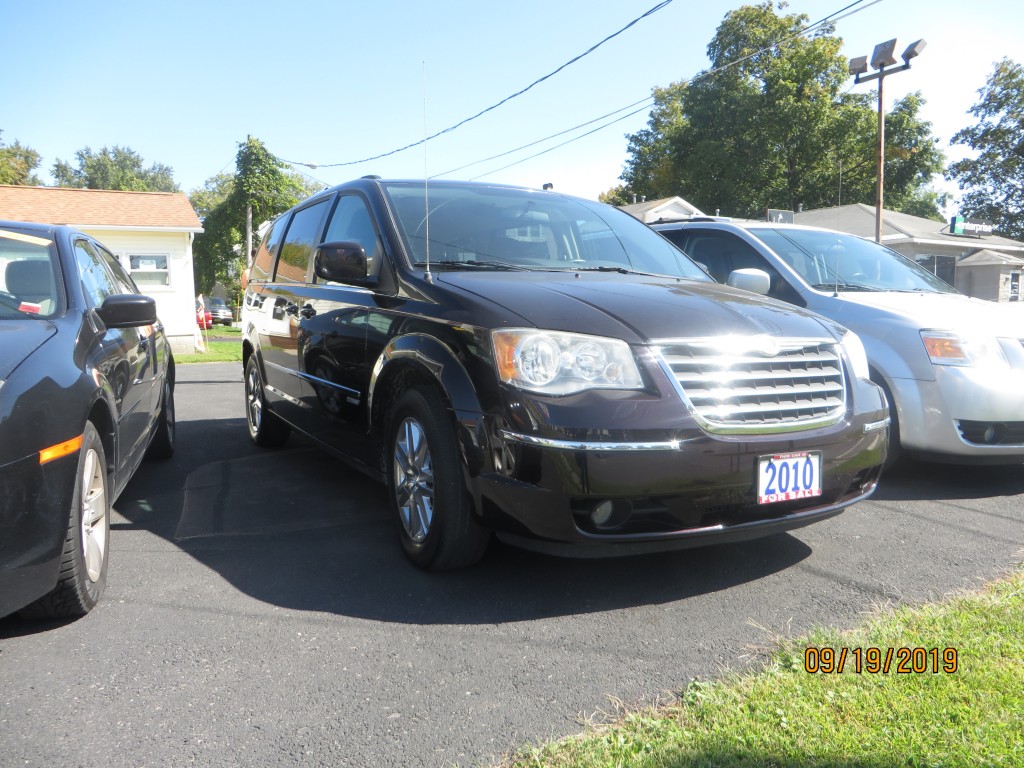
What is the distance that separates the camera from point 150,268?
74.4 ft

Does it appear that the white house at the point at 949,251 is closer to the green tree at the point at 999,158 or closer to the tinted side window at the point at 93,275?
the green tree at the point at 999,158

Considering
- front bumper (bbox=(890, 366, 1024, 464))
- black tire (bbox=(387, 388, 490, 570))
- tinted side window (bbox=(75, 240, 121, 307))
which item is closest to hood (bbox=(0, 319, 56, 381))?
tinted side window (bbox=(75, 240, 121, 307))

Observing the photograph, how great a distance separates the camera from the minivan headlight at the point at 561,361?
9.43 feet

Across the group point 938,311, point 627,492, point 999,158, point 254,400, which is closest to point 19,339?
point 627,492

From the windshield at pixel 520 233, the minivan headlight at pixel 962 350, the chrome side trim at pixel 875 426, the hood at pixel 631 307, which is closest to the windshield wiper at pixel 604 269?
the windshield at pixel 520 233

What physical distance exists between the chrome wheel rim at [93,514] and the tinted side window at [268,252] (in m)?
2.86

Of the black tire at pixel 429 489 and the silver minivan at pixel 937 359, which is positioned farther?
the silver minivan at pixel 937 359

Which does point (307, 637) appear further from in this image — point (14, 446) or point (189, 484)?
point (189, 484)

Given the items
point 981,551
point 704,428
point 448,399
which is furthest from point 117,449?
point 981,551

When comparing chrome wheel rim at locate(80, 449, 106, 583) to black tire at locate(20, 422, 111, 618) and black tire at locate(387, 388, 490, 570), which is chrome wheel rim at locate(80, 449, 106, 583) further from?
black tire at locate(387, 388, 490, 570)

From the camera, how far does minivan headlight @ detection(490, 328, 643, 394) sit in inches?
113

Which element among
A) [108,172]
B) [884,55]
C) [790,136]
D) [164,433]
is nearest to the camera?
[164,433]

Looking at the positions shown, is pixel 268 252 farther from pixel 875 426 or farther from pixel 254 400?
pixel 875 426

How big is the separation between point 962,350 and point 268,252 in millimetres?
4664
